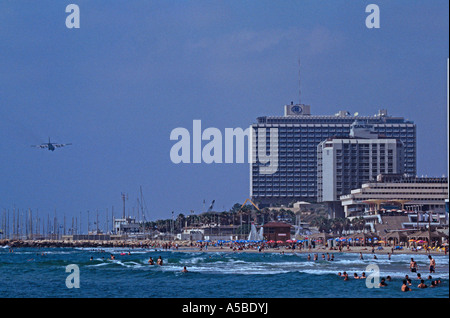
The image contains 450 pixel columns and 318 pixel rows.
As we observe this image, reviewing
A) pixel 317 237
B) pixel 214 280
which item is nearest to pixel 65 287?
pixel 214 280

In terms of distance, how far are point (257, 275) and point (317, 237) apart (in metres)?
85.5

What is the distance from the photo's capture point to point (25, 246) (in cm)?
19562

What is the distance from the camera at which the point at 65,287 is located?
1954 inches

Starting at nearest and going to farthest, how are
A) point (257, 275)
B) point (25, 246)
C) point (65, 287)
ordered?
1. point (65, 287)
2. point (257, 275)
3. point (25, 246)

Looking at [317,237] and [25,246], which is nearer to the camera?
[317,237]
